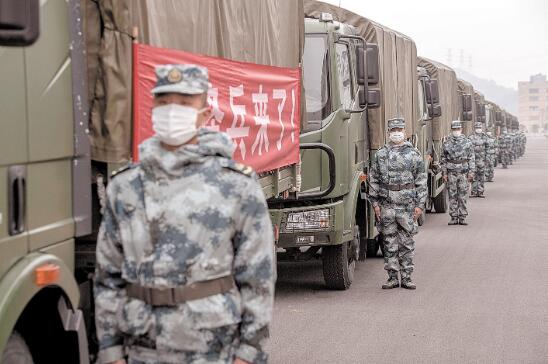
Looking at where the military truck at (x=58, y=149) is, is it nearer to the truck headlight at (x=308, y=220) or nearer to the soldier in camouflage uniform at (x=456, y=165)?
the truck headlight at (x=308, y=220)

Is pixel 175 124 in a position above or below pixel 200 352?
above

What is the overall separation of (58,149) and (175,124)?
3.98 ft

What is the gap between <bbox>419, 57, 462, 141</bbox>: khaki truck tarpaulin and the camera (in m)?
23.1

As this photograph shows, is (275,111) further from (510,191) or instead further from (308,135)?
(510,191)

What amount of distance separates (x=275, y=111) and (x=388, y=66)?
6.15 metres

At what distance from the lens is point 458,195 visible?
20109 millimetres

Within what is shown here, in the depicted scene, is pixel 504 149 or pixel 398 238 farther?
pixel 504 149

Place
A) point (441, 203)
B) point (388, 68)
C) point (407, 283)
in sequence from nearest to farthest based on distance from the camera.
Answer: point (407, 283), point (388, 68), point (441, 203)

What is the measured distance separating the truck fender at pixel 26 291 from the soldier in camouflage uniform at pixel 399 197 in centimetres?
749

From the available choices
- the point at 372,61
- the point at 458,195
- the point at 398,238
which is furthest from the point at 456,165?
the point at 372,61

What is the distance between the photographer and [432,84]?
2102 centimetres

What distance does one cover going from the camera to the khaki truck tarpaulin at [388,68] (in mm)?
13273

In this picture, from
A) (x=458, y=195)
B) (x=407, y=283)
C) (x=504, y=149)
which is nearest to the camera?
(x=407, y=283)

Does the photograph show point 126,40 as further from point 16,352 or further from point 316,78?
point 316,78
